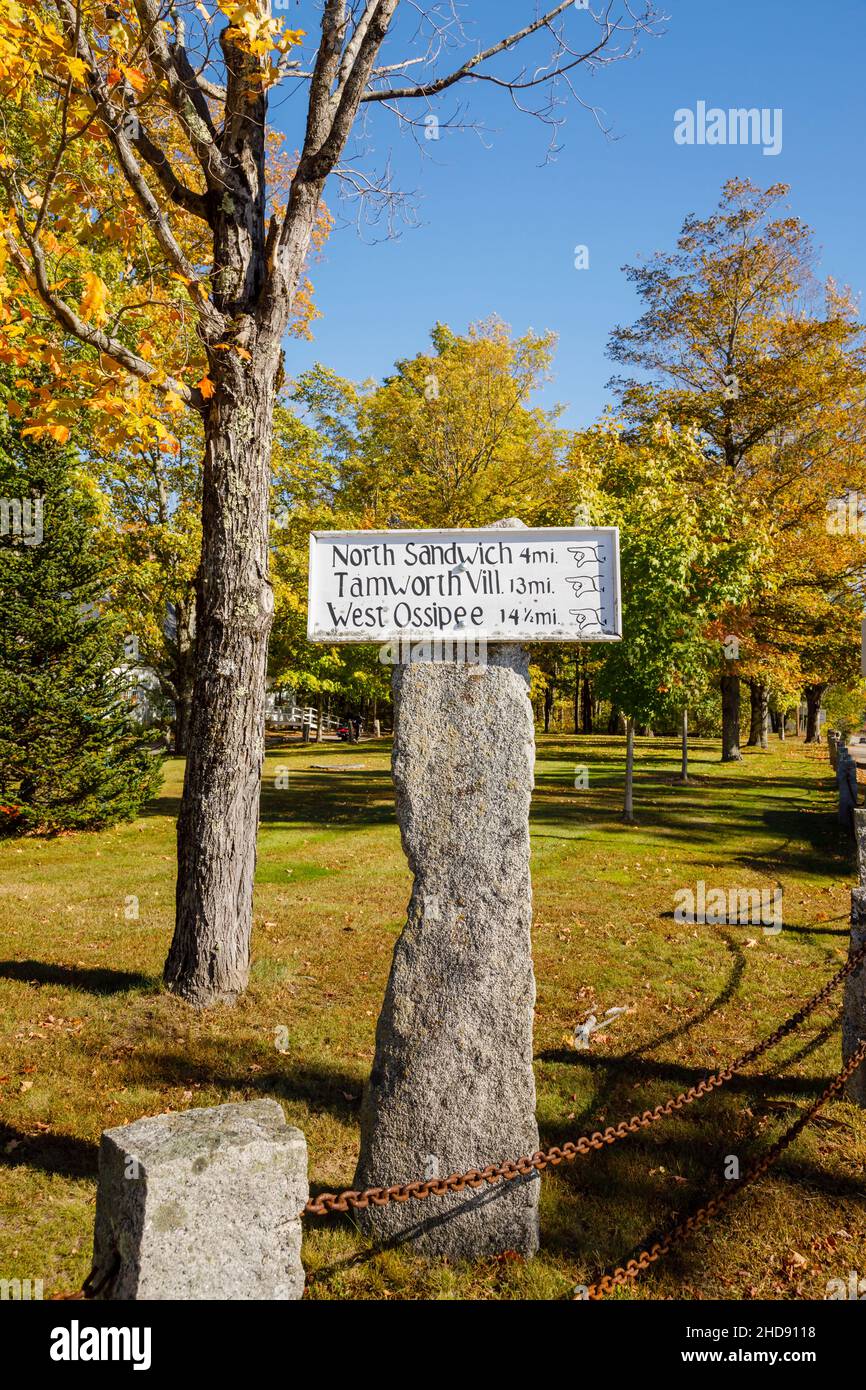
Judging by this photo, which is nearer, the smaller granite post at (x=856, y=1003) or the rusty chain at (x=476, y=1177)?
the rusty chain at (x=476, y=1177)

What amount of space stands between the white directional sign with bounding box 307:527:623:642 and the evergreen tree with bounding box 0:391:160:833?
994 centimetres

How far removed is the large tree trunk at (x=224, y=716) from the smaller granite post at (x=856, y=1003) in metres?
4.03

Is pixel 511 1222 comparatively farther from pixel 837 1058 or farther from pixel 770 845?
pixel 770 845

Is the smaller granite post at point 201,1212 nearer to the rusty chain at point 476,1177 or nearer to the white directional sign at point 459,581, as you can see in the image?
the rusty chain at point 476,1177

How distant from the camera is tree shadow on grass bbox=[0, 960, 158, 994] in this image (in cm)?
638

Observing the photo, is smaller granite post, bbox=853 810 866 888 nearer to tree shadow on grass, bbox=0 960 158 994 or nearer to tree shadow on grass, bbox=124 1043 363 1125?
tree shadow on grass, bbox=124 1043 363 1125

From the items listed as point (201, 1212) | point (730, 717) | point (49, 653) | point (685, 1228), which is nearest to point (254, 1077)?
point (685, 1228)

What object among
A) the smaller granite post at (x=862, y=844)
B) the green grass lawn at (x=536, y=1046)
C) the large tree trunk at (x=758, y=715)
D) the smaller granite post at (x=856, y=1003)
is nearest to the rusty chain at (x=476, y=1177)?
the green grass lawn at (x=536, y=1046)

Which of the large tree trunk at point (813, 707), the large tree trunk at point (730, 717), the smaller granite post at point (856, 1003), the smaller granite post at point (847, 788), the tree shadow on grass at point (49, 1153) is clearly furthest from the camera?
the large tree trunk at point (813, 707)

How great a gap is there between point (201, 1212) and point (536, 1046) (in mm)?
3784

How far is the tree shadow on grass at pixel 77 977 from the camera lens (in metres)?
6.38

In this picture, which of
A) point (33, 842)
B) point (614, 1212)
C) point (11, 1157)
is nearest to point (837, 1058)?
point (614, 1212)

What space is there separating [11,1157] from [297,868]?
7.01 m

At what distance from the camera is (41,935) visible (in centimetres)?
779
